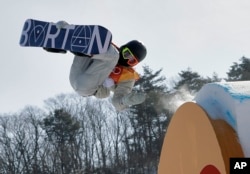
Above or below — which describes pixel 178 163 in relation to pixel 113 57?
A: below

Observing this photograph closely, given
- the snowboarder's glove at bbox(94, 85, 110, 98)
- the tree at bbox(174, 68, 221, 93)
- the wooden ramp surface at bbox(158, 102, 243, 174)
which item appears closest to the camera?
the wooden ramp surface at bbox(158, 102, 243, 174)

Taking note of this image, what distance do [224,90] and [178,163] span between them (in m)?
0.68

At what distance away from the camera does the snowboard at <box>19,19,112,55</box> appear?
17.7 feet

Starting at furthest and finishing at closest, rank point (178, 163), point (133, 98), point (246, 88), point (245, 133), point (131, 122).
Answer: point (131, 122), point (133, 98), point (178, 163), point (246, 88), point (245, 133)

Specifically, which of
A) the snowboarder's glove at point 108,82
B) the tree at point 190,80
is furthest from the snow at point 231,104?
the tree at point 190,80

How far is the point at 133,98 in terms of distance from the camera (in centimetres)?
545

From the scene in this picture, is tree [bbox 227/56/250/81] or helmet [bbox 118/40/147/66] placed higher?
tree [bbox 227/56/250/81]

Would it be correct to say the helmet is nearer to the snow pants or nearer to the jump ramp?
the snow pants

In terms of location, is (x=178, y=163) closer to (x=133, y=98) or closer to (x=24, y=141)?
(x=133, y=98)

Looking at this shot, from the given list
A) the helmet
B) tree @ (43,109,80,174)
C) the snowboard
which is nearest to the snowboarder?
the helmet

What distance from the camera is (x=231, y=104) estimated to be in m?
3.09

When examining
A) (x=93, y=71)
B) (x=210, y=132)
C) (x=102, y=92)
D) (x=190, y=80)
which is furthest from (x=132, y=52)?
(x=190, y=80)

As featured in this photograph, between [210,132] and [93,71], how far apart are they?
2.68m

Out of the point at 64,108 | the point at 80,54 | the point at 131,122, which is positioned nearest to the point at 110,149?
the point at 131,122
